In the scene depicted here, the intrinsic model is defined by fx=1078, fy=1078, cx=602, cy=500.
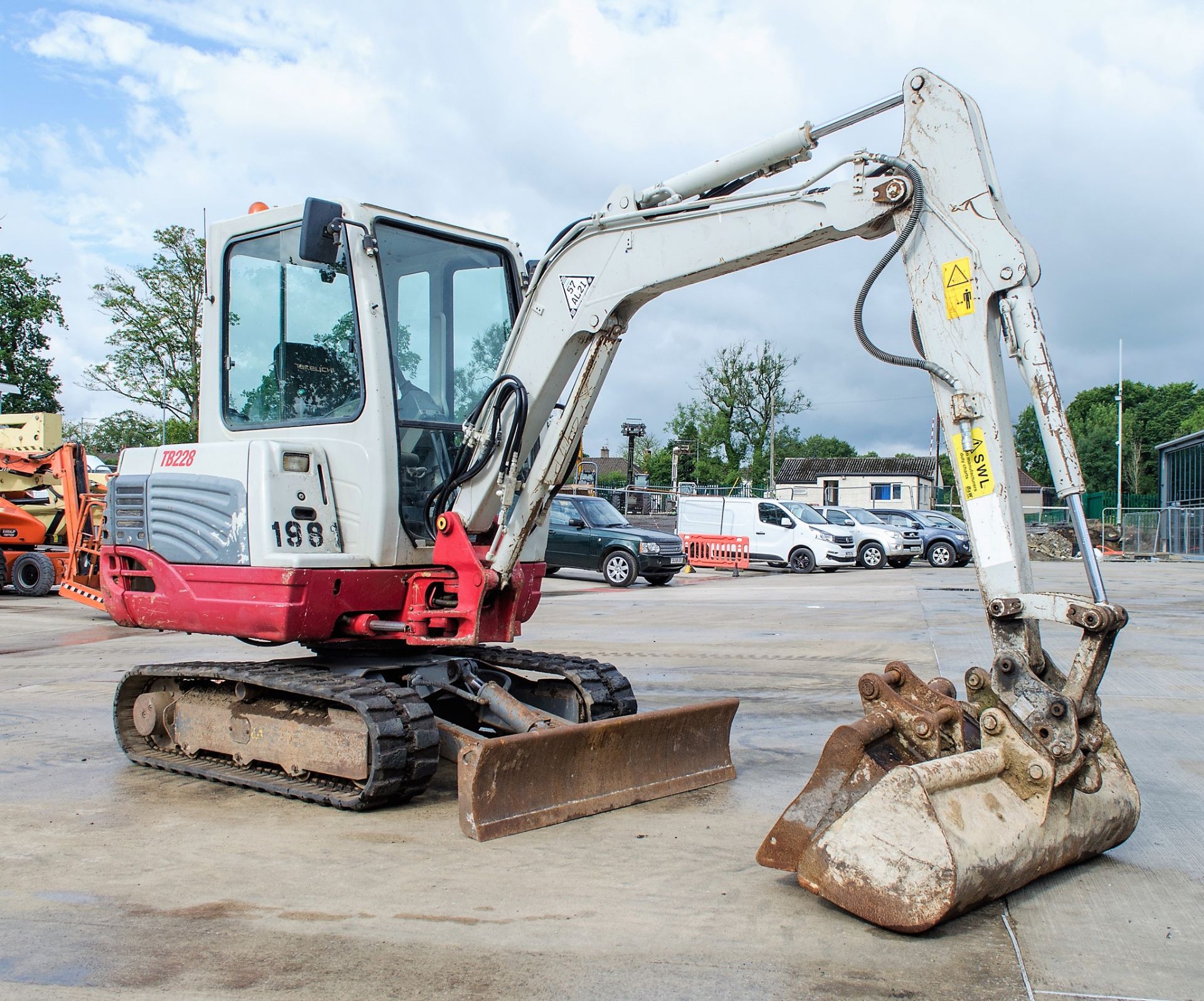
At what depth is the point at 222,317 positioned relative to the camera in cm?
647

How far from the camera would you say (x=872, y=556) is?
28.7m

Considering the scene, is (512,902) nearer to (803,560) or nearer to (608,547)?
(608,547)

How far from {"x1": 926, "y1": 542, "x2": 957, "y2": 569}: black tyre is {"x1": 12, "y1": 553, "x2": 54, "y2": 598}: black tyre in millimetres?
21817

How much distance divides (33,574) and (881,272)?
17.4m

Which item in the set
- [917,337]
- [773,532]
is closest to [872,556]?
[773,532]

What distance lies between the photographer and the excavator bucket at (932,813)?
12.3 feet

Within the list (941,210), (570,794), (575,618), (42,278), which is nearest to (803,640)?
(575,618)

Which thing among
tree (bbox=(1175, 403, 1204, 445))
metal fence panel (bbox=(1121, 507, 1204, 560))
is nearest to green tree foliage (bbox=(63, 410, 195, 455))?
metal fence panel (bbox=(1121, 507, 1204, 560))

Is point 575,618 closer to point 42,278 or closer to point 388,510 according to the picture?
point 388,510

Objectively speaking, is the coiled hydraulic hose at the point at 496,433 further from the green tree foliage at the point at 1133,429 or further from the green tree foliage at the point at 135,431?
the green tree foliage at the point at 1133,429

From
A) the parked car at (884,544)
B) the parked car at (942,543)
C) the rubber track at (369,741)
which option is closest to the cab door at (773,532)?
the parked car at (884,544)

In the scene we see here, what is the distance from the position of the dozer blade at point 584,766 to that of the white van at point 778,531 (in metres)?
21.9

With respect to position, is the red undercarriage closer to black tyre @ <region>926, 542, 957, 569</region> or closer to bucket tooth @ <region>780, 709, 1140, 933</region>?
bucket tooth @ <region>780, 709, 1140, 933</region>

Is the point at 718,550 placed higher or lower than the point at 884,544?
lower
